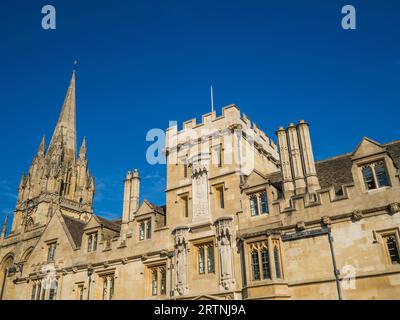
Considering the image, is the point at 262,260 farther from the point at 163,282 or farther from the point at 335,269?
the point at 163,282

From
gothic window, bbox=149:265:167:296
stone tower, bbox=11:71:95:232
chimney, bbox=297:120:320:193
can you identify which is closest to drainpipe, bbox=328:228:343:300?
chimney, bbox=297:120:320:193

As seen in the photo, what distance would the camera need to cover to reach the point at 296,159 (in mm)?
19609

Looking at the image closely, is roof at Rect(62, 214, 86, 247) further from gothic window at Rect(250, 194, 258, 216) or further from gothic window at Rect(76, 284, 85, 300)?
gothic window at Rect(250, 194, 258, 216)

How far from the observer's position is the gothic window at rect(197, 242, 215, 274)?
2016 cm

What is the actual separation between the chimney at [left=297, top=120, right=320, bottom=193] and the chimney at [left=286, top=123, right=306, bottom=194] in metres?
0.23

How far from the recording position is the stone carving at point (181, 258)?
66.3ft

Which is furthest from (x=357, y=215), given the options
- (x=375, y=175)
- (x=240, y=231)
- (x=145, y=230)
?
(x=145, y=230)

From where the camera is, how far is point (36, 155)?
72.3 metres

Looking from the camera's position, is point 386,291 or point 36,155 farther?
point 36,155

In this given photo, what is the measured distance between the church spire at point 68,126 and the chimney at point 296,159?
2391 inches

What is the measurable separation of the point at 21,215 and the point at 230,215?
5154 cm

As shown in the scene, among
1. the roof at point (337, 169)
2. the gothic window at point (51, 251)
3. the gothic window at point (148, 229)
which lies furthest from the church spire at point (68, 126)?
the roof at point (337, 169)
